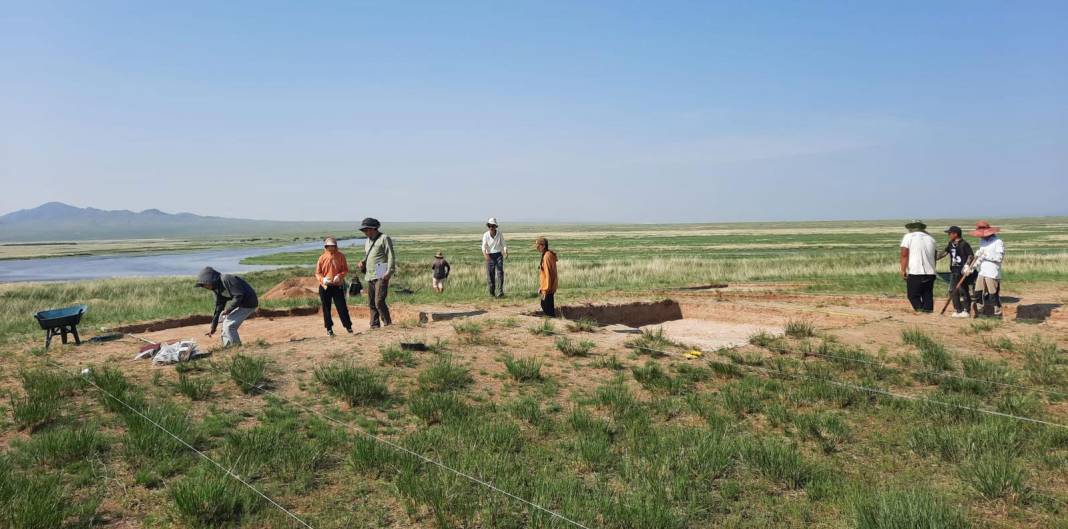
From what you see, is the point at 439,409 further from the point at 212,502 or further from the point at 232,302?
the point at 232,302

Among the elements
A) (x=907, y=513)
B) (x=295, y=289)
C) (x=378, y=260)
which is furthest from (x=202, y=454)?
(x=295, y=289)

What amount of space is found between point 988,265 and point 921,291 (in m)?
1.14

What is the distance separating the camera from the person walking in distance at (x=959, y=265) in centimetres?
1148

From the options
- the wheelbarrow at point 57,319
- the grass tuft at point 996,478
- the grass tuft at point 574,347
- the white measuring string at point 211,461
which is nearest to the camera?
the white measuring string at point 211,461

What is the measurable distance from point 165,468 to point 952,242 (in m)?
13.0

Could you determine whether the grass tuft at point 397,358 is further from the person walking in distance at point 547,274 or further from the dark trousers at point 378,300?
the person walking in distance at point 547,274

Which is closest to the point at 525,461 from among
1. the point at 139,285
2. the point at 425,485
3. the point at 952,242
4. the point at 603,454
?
the point at 603,454

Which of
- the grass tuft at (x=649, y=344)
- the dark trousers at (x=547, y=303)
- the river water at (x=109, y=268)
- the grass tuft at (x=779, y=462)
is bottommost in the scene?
the river water at (x=109, y=268)

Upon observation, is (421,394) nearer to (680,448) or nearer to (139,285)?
(680,448)

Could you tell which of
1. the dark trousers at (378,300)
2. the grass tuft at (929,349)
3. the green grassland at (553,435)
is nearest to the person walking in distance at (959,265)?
the green grassland at (553,435)

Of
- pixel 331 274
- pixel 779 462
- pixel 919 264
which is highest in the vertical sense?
pixel 331 274

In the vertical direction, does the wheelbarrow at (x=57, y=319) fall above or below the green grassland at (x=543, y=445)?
above

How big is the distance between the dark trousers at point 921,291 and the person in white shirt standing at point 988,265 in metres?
0.81

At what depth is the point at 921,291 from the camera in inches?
444
